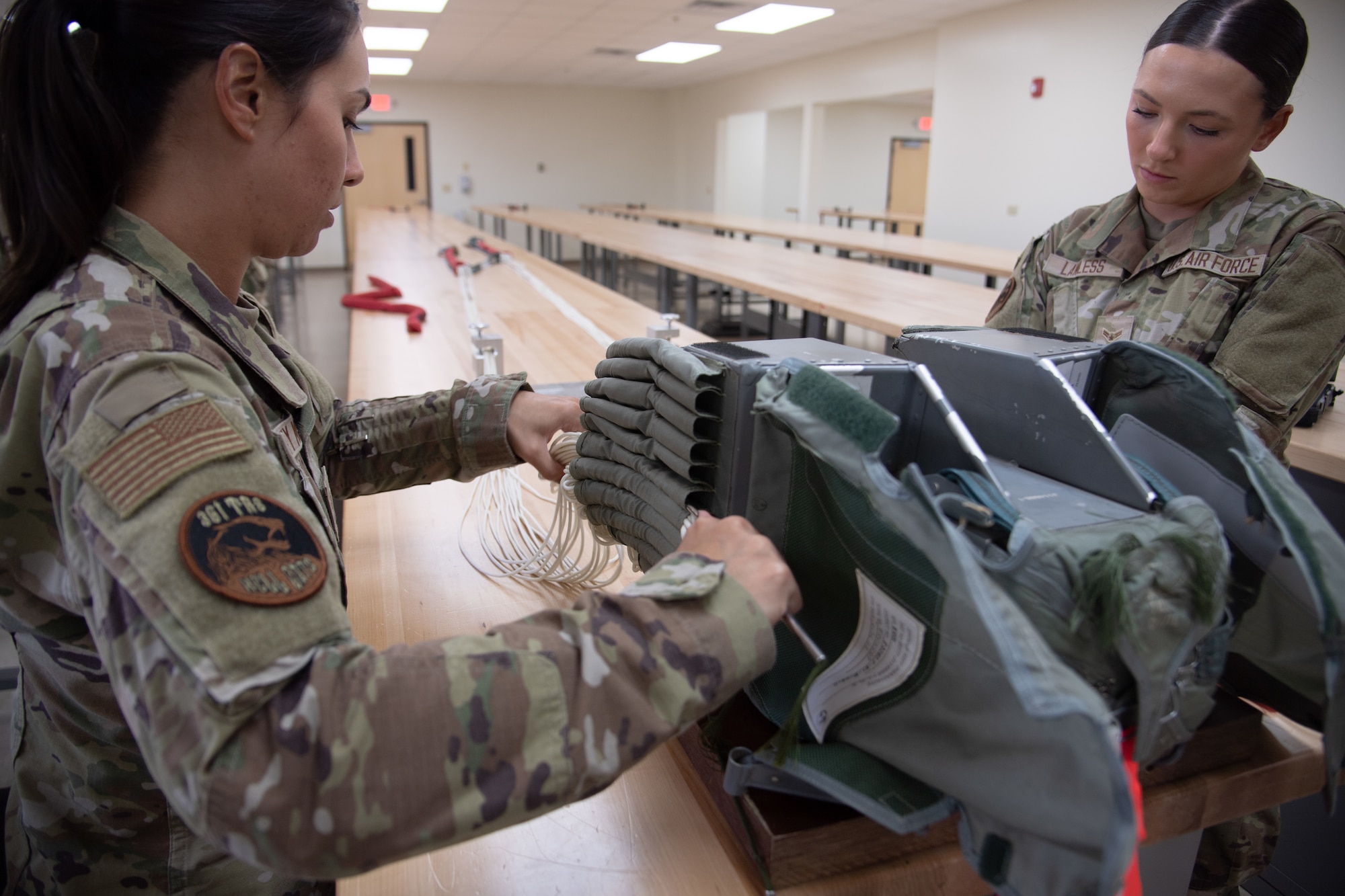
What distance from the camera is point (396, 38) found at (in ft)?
29.1

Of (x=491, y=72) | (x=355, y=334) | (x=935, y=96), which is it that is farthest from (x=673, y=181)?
(x=355, y=334)

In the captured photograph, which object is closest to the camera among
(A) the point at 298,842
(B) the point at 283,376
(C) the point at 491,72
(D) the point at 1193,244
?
(A) the point at 298,842

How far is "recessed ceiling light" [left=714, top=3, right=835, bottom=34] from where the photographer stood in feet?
24.0

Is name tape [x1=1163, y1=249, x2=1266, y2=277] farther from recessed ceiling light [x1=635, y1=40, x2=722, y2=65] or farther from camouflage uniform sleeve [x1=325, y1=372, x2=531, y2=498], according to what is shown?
recessed ceiling light [x1=635, y1=40, x2=722, y2=65]

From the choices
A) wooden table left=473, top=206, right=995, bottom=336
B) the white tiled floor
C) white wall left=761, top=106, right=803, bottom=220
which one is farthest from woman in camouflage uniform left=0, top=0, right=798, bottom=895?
white wall left=761, top=106, right=803, bottom=220

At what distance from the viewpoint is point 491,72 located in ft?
38.4

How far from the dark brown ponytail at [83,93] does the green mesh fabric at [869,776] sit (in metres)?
0.70

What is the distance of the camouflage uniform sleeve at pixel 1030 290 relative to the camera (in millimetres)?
1518

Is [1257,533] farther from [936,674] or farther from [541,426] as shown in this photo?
[541,426]

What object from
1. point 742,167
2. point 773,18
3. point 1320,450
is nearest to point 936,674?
point 1320,450

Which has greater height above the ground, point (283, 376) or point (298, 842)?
→ point (283, 376)

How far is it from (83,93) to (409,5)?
25.3 feet

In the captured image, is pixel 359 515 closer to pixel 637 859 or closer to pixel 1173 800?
pixel 637 859

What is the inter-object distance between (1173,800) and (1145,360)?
0.38 metres
